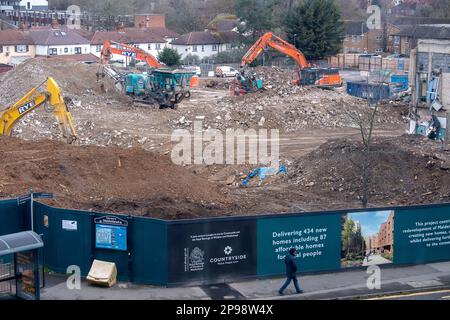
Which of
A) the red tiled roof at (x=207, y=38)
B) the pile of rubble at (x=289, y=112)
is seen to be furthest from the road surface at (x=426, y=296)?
the red tiled roof at (x=207, y=38)

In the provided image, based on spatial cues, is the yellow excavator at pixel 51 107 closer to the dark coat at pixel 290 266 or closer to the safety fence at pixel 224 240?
the safety fence at pixel 224 240

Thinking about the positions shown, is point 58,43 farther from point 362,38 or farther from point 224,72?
point 362,38

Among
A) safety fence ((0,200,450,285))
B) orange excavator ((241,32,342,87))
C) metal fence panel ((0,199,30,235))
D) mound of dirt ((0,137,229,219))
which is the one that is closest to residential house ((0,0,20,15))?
orange excavator ((241,32,342,87))

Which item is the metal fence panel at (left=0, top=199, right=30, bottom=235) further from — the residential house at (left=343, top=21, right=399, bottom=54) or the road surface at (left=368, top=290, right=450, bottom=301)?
the residential house at (left=343, top=21, right=399, bottom=54)

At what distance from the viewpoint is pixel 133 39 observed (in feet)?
269

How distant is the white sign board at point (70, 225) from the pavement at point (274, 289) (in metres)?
1.12

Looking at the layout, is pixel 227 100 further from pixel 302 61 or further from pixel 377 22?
pixel 377 22

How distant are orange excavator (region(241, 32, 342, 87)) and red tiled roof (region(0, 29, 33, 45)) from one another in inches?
1205

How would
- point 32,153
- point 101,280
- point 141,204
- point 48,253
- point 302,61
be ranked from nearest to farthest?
1. point 101,280
2. point 48,253
3. point 141,204
4. point 32,153
5. point 302,61

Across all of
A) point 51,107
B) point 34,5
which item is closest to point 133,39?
point 34,5

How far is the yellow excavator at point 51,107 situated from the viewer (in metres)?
30.8
